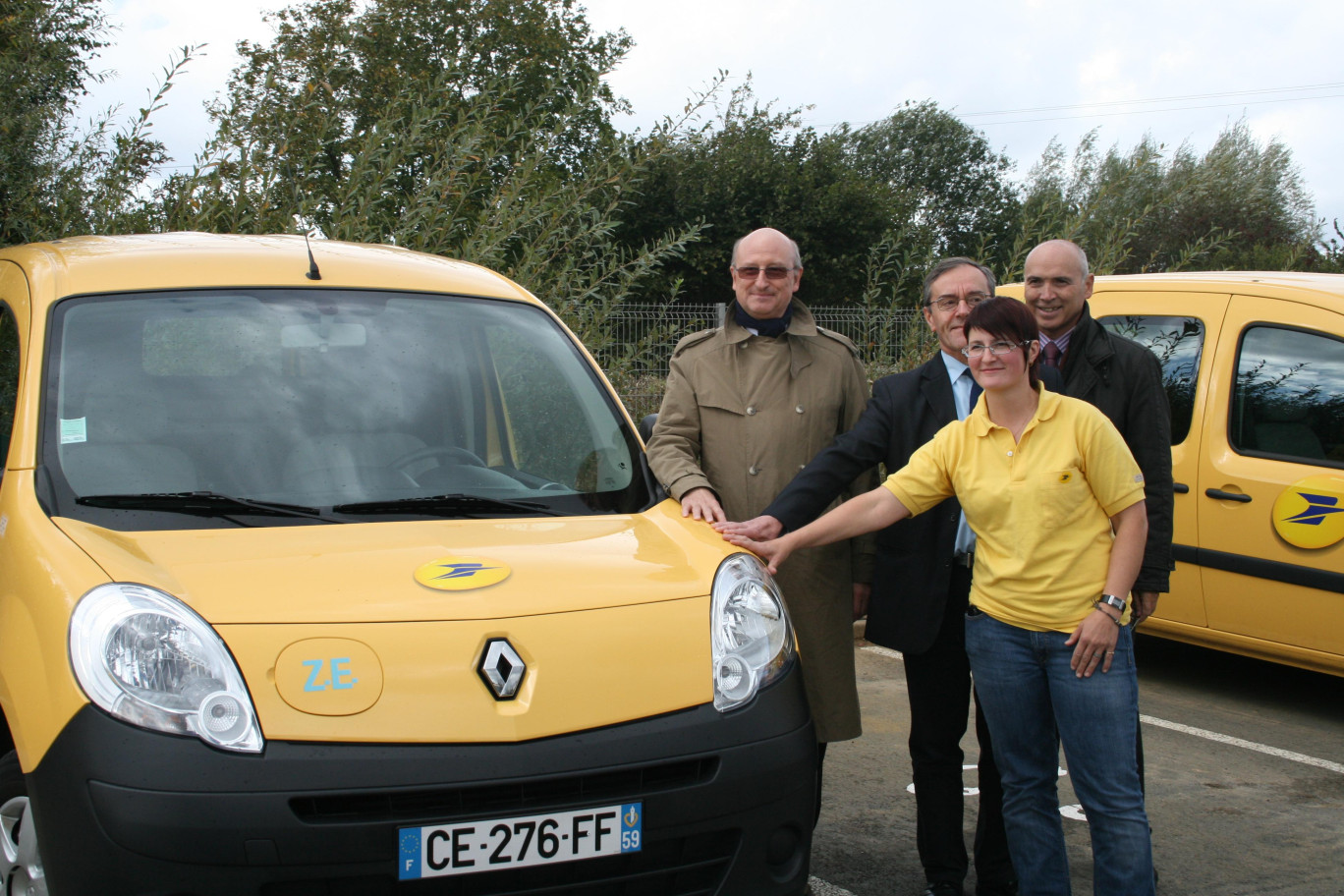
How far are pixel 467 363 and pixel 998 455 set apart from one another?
1.51 metres

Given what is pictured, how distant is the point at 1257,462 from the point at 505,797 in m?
4.18

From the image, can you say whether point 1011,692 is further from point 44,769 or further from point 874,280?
point 874,280

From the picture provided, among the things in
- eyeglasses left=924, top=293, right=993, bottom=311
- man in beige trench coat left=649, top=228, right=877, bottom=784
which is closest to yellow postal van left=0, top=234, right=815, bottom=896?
man in beige trench coat left=649, top=228, right=877, bottom=784

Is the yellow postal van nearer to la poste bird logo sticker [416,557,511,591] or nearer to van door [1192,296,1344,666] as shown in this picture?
la poste bird logo sticker [416,557,511,591]

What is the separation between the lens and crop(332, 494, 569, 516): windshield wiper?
2.80m

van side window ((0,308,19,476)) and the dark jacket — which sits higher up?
van side window ((0,308,19,476))

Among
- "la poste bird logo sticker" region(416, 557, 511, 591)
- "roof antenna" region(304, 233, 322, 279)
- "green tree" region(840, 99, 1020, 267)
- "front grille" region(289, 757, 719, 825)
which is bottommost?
"front grille" region(289, 757, 719, 825)

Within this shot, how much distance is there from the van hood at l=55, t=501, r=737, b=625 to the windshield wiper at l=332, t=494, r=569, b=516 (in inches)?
2.6

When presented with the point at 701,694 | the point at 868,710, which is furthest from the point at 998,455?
the point at 868,710

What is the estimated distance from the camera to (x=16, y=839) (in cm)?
251

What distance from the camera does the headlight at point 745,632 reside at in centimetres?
251

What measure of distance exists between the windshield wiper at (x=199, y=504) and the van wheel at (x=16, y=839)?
55 centimetres

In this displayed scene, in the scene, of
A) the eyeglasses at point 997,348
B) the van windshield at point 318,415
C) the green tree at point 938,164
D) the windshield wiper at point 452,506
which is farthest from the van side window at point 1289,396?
the green tree at point 938,164

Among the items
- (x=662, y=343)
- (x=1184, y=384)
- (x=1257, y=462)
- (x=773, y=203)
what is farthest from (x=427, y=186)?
(x=773, y=203)
